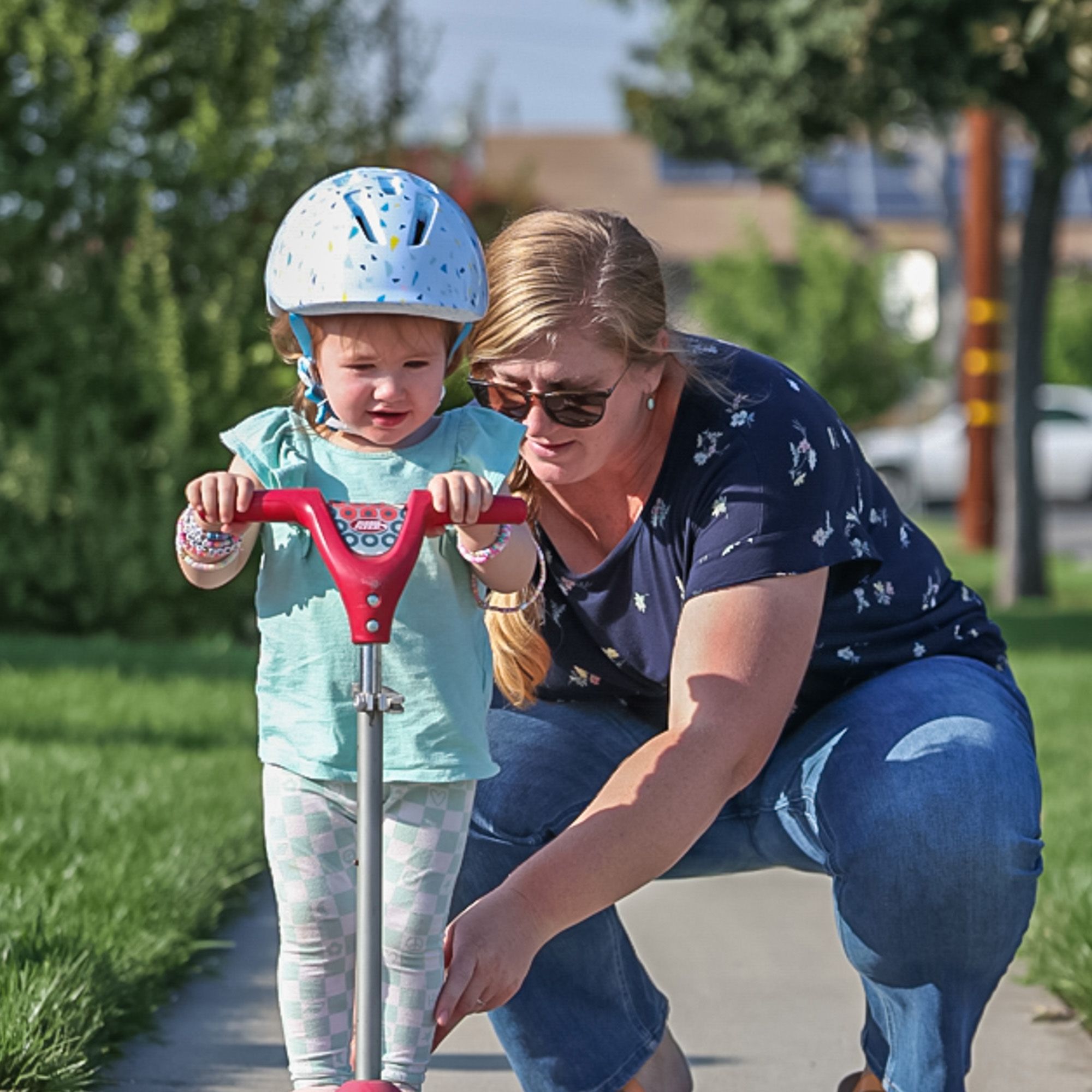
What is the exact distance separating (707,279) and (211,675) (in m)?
16.8

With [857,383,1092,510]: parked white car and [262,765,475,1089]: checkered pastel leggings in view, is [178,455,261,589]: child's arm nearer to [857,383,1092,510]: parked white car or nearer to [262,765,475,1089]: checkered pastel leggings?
[262,765,475,1089]: checkered pastel leggings

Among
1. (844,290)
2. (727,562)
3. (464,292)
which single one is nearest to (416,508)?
(464,292)

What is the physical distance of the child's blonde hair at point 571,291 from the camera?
273cm

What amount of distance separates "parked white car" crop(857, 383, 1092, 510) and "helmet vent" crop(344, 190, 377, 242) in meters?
19.3

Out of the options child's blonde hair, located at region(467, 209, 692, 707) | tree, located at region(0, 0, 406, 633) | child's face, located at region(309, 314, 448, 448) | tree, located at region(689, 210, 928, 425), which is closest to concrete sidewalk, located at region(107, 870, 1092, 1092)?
child's blonde hair, located at region(467, 209, 692, 707)

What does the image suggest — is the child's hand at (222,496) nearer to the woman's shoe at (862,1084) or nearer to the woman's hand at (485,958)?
the woman's hand at (485,958)

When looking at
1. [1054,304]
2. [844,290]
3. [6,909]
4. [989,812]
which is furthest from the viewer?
[1054,304]

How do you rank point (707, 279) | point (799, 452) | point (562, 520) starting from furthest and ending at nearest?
point (707, 279) < point (562, 520) < point (799, 452)

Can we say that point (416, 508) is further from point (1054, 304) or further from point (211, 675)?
point (1054, 304)

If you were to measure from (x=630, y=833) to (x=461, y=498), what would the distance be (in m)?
0.56

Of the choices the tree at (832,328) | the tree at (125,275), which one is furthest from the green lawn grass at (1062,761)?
the tree at (832,328)

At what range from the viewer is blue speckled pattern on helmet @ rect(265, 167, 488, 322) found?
228 centimetres

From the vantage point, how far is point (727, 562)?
8.79ft

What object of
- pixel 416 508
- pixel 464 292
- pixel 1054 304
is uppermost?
pixel 464 292
